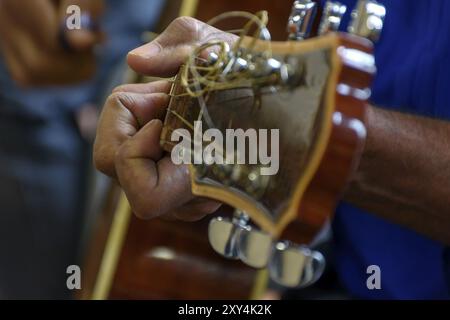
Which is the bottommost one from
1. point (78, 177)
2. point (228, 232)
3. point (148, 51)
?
point (78, 177)

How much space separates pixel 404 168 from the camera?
84 cm

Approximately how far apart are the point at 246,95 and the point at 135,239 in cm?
69

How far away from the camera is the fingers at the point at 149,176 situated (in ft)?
2.90

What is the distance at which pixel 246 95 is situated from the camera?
2.55ft

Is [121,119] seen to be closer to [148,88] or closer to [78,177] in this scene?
[148,88]

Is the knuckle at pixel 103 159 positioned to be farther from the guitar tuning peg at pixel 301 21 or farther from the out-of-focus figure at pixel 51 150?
the out-of-focus figure at pixel 51 150

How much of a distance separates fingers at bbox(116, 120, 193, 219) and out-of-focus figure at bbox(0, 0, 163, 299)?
87 cm

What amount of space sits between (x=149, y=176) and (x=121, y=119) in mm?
93

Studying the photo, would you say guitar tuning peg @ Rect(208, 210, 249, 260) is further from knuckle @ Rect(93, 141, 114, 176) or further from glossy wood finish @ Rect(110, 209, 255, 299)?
glossy wood finish @ Rect(110, 209, 255, 299)

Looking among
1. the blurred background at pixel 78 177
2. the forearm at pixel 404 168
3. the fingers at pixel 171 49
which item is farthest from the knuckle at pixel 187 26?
→ the blurred background at pixel 78 177

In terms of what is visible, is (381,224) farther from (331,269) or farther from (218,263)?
(218,263)

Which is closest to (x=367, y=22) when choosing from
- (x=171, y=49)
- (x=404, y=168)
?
(x=404, y=168)
